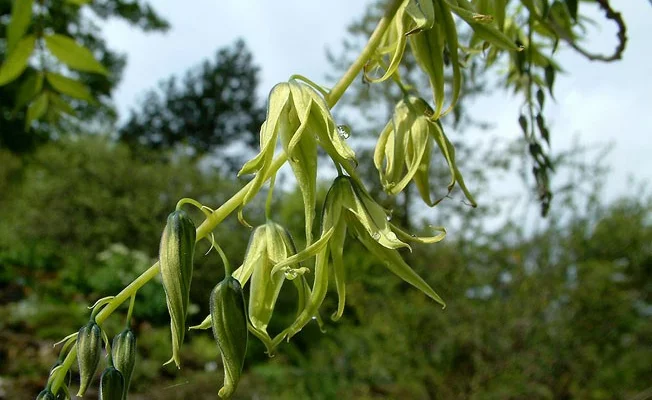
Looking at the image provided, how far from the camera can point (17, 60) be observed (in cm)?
135

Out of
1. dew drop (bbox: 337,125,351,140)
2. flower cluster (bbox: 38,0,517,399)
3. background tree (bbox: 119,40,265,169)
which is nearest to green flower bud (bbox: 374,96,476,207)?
flower cluster (bbox: 38,0,517,399)

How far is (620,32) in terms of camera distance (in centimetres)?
109

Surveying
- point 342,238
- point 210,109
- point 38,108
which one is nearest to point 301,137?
point 342,238

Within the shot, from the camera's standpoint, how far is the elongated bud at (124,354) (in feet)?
1.86

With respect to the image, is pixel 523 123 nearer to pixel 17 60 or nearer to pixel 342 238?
pixel 342 238

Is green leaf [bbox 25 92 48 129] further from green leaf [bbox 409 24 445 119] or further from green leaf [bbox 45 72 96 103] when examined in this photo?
green leaf [bbox 409 24 445 119]

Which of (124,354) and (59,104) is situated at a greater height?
(59,104)

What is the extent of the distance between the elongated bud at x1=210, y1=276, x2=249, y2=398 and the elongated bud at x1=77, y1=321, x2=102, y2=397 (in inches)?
3.9

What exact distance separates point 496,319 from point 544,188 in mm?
4851

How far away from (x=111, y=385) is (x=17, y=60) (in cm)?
102

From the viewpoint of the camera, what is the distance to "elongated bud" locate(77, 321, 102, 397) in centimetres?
54

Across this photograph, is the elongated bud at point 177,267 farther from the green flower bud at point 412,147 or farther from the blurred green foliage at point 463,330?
the blurred green foliage at point 463,330

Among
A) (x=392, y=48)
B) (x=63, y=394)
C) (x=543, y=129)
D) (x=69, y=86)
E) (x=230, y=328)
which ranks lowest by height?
(x=63, y=394)

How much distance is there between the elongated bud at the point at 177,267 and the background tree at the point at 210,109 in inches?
1015
